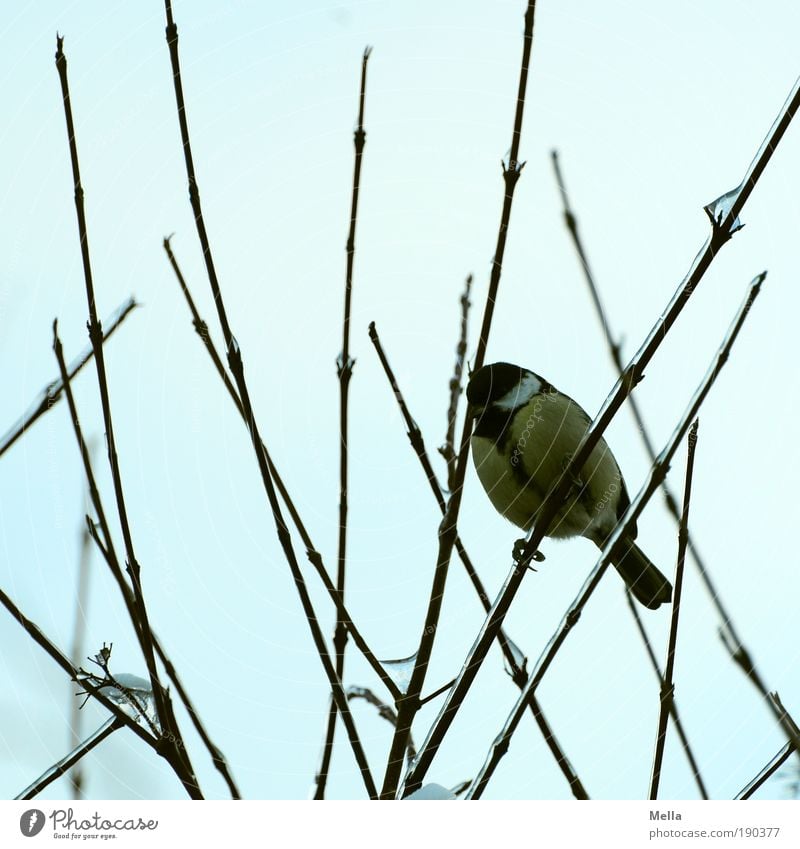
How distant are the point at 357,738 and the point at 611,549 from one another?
1.09 feet

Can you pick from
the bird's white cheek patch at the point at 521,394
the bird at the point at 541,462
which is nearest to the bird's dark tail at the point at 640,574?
the bird at the point at 541,462

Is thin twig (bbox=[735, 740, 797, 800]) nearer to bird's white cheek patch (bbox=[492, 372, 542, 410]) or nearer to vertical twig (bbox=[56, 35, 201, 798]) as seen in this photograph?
vertical twig (bbox=[56, 35, 201, 798])

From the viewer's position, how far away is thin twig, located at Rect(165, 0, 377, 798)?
0.87m

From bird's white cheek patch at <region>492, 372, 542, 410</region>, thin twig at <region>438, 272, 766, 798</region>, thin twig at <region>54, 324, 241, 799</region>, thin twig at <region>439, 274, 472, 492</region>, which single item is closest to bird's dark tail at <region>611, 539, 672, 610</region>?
bird's white cheek patch at <region>492, 372, 542, 410</region>

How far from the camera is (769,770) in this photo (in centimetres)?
87

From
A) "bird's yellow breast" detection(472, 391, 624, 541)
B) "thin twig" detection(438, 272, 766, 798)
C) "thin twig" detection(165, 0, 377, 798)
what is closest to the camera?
"thin twig" detection(438, 272, 766, 798)

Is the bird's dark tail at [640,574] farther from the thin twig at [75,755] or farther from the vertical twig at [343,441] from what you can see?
the thin twig at [75,755]

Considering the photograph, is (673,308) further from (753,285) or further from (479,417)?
(479,417)

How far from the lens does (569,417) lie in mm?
1490

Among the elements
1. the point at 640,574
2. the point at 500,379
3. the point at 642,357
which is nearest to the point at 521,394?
the point at 500,379

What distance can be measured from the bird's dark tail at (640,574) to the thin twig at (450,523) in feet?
2.43

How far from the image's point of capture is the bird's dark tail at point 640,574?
62.9 inches

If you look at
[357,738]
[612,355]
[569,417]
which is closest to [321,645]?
[357,738]

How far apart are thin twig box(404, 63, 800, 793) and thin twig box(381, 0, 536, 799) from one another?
38 millimetres
